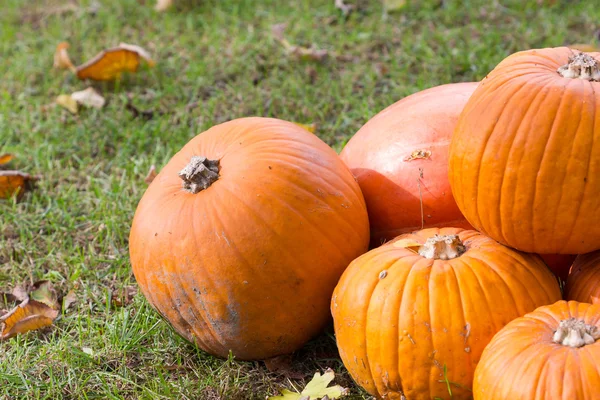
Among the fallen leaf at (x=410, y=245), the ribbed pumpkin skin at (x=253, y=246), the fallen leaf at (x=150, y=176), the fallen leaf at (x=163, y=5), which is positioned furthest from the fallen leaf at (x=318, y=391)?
the fallen leaf at (x=163, y=5)

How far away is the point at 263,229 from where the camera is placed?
264 cm

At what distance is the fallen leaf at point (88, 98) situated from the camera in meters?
4.77

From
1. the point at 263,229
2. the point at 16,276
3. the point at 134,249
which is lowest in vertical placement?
the point at 16,276

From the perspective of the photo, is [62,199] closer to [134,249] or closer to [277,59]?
[134,249]

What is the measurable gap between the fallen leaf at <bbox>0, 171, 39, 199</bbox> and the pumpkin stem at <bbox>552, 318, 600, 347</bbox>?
2.97 meters

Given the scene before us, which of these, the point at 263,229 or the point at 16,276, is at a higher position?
the point at 263,229

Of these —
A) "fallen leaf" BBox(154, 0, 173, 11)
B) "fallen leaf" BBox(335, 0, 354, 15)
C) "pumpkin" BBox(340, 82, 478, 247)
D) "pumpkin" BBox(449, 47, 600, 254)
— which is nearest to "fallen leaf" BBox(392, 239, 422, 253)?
"pumpkin" BBox(449, 47, 600, 254)

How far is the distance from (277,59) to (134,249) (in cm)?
251

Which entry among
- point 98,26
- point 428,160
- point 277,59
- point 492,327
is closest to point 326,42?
point 277,59

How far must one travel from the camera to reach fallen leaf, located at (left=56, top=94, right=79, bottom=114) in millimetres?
4754

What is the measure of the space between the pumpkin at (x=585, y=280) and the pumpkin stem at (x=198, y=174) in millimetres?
1287

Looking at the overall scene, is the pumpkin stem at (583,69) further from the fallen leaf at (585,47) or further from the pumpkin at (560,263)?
the fallen leaf at (585,47)

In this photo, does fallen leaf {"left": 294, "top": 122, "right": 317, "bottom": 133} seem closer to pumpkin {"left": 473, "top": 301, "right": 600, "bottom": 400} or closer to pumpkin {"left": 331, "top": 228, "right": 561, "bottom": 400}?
pumpkin {"left": 331, "top": 228, "right": 561, "bottom": 400}

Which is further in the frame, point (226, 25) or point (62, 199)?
point (226, 25)
